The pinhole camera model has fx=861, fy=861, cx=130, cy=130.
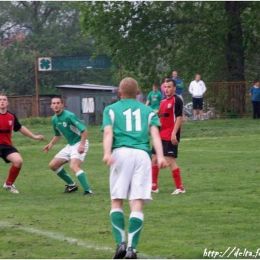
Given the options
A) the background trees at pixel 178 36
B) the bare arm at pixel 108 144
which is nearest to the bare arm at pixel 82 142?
the bare arm at pixel 108 144

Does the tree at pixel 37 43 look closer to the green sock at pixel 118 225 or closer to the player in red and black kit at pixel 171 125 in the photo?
the player in red and black kit at pixel 171 125

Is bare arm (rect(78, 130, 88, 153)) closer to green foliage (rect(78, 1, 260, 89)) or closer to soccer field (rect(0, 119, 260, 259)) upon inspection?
soccer field (rect(0, 119, 260, 259))

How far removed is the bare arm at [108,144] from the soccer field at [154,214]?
98 cm

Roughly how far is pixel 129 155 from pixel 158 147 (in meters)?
0.30

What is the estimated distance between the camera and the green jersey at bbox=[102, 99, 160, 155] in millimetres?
8391

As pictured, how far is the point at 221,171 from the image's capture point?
1658 cm

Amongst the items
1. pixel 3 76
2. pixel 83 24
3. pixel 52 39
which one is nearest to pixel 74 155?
pixel 83 24

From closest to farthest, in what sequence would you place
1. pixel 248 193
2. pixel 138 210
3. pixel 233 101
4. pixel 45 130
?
pixel 138 210
pixel 248 193
pixel 45 130
pixel 233 101

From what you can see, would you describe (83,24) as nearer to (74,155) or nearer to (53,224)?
(74,155)

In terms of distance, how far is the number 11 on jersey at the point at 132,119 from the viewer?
27.6 ft

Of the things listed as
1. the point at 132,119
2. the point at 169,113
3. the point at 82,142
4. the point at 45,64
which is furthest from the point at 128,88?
the point at 45,64

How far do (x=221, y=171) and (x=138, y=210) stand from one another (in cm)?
850

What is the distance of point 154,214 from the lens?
1111 cm

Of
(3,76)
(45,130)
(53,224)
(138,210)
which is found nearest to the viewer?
(138,210)
